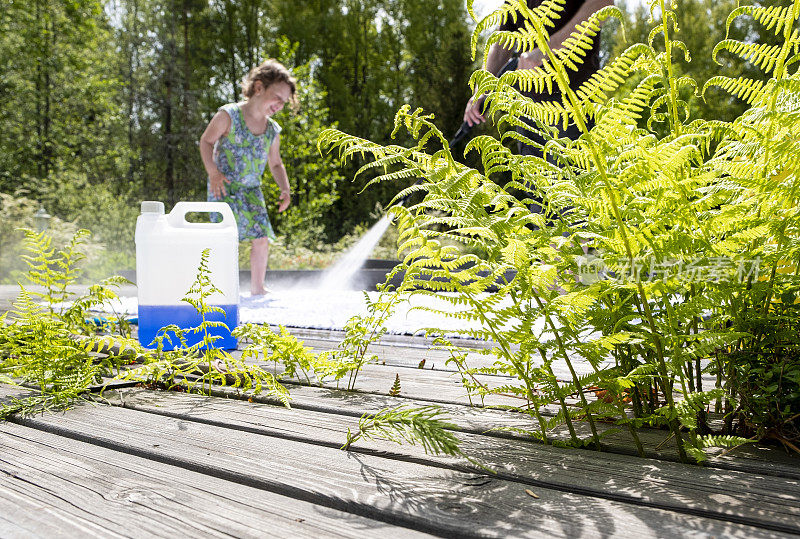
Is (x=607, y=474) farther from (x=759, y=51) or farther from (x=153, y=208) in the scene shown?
(x=153, y=208)

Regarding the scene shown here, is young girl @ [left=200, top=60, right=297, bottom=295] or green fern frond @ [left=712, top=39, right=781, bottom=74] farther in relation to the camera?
young girl @ [left=200, top=60, right=297, bottom=295]

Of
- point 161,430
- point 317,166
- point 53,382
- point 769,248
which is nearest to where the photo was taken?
point 769,248

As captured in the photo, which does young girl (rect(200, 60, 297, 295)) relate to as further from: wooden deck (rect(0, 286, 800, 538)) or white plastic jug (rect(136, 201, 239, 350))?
wooden deck (rect(0, 286, 800, 538))

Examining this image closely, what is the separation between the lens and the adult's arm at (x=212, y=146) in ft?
16.4

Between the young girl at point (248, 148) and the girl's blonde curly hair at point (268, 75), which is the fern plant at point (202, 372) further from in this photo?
the girl's blonde curly hair at point (268, 75)

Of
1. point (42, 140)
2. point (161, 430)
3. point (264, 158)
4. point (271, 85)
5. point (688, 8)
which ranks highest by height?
point (688, 8)

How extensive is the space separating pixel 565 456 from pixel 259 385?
0.78 m

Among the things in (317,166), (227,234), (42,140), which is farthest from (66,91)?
(227,234)

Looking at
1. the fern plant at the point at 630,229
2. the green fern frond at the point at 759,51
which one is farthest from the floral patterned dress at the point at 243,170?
the green fern frond at the point at 759,51

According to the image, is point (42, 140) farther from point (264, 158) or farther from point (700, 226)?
point (700, 226)

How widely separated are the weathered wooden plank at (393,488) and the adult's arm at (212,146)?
4043 mm

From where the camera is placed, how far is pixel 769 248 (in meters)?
1.00

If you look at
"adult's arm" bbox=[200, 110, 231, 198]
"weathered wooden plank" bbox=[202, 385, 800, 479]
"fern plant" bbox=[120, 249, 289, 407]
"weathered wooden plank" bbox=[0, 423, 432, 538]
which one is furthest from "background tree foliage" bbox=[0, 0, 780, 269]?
"weathered wooden plank" bbox=[0, 423, 432, 538]

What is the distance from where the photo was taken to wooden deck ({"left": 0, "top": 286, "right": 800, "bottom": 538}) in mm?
771
